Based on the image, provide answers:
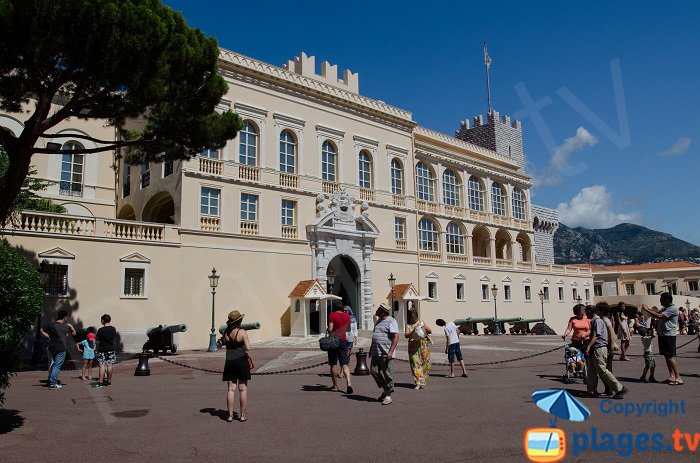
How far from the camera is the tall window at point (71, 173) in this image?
28078mm

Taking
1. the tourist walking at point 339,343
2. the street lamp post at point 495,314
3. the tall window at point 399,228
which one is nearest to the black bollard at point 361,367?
the tourist walking at point 339,343

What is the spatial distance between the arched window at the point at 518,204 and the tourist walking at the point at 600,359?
35.4m

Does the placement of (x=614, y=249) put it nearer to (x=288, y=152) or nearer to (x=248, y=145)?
(x=288, y=152)

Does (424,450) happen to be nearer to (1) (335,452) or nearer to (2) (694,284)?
(1) (335,452)

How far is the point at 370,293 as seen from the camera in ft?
104

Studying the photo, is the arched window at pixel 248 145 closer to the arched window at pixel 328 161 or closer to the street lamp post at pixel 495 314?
the arched window at pixel 328 161

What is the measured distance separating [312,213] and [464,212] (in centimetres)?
1423

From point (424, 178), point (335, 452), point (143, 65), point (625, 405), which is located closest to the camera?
point (335, 452)

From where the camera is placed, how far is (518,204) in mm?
44875

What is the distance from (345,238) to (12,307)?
23.7 metres

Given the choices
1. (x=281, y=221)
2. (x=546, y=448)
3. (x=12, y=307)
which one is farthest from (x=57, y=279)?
(x=546, y=448)

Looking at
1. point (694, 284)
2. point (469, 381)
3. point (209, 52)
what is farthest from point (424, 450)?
point (694, 284)

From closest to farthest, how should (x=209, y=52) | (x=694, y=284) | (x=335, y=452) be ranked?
(x=335, y=452)
(x=209, y=52)
(x=694, y=284)

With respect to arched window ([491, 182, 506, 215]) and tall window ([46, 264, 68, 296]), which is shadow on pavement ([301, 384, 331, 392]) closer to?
tall window ([46, 264, 68, 296])
